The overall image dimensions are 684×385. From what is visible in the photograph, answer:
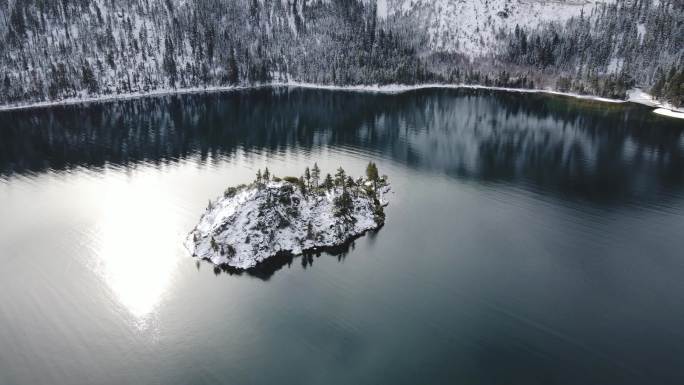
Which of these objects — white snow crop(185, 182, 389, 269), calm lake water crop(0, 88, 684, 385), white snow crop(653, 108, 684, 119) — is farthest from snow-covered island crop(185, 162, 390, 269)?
white snow crop(653, 108, 684, 119)

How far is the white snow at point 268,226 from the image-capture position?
7394 cm

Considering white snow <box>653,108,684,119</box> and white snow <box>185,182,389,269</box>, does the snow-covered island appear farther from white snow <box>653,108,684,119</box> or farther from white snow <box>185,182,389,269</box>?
white snow <box>653,108,684,119</box>

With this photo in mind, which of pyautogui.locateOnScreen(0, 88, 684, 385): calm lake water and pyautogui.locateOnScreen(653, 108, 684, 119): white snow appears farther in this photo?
pyautogui.locateOnScreen(653, 108, 684, 119): white snow

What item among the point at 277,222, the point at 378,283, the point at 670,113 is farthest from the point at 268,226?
the point at 670,113

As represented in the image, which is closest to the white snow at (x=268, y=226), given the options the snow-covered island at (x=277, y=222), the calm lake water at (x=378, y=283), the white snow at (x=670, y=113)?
the snow-covered island at (x=277, y=222)

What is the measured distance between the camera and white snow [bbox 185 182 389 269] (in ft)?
243

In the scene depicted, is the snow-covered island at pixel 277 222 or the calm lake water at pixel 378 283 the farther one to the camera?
the snow-covered island at pixel 277 222

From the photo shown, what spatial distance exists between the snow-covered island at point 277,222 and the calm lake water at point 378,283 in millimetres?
3355

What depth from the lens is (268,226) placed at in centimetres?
7650

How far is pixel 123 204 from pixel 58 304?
125ft

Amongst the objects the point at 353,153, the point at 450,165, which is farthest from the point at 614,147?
the point at 353,153

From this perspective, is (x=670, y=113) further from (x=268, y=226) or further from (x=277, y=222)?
(x=268, y=226)

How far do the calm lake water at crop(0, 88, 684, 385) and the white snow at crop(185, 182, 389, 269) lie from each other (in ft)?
11.0

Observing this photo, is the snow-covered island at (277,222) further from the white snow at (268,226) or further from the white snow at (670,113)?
the white snow at (670,113)
